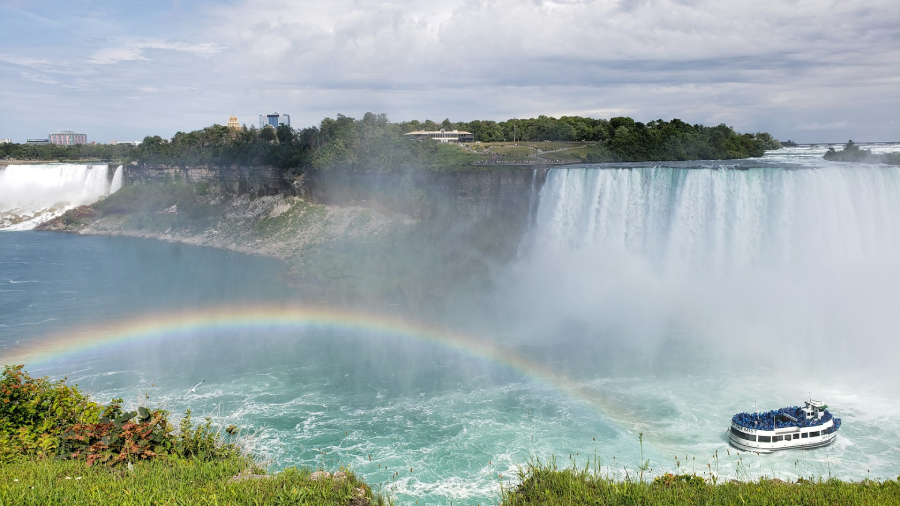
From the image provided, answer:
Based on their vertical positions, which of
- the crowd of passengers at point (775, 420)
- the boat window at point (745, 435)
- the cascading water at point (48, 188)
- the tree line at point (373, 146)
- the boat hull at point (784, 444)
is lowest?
the boat hull at point (784, 444)

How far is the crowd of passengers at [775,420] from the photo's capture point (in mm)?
21000

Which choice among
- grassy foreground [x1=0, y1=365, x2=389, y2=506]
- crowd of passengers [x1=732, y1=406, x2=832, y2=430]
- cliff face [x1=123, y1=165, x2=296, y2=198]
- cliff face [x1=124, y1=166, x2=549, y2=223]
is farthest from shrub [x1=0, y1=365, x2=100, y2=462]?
cliff face [x1=123, y1=165, x2=296, y2=198]

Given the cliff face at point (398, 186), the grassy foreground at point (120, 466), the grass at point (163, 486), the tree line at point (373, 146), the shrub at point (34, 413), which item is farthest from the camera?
the tree line at point (373, 146)

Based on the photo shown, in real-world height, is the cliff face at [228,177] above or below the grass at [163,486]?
above

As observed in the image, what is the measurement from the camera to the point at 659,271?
41.3 m

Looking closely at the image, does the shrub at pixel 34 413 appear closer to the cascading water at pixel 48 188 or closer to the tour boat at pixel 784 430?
the tour boat at pixel 784 430

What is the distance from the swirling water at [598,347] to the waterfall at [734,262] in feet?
0.36

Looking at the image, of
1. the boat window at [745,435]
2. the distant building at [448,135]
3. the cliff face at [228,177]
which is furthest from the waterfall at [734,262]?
the distant building at [448,135]

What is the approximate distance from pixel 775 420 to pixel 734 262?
18.5m

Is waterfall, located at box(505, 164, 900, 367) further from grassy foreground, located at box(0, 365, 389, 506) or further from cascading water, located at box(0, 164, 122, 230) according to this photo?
cascading water, located at box(0, 164, 122, 230)

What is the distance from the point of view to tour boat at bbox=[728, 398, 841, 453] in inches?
816

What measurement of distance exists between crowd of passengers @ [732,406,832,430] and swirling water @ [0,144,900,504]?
94 centimetres

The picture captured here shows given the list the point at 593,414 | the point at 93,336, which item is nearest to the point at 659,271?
the point at 593,414

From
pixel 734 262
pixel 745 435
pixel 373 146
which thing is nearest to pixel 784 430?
pixel 745 435
